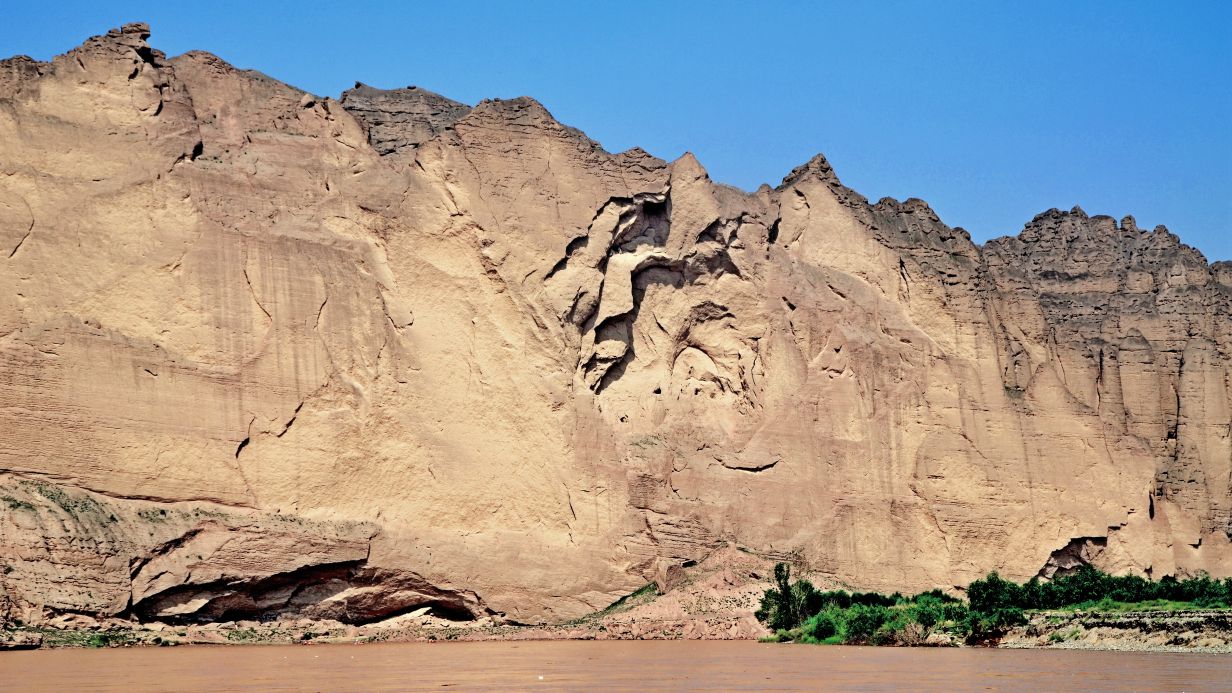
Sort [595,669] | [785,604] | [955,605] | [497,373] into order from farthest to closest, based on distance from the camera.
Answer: [497,373] → [955,605] → [785,604] → [595,669]

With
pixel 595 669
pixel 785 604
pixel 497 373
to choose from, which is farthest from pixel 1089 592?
pixel 595 669

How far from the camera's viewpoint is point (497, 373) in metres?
45.7

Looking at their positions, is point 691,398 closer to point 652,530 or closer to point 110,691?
point 652,530

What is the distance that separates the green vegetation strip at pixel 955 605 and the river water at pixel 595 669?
76.3 inches

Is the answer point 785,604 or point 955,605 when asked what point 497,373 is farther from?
point 955,605

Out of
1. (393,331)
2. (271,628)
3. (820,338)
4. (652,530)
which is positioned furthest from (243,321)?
(820,338)

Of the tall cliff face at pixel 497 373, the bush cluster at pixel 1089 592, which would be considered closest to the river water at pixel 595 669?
the tall cliff face at pixel 497 373

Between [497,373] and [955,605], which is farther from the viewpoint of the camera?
[497,373]

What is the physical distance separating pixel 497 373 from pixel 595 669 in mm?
15659

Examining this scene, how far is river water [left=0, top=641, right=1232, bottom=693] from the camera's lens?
88.6 ft

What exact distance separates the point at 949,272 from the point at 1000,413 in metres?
4.94

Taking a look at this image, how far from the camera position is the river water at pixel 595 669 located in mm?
27016

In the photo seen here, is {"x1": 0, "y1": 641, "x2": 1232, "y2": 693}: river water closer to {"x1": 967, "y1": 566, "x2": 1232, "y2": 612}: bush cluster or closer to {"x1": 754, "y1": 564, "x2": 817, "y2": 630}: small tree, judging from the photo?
{"x1": 754, "y1": 564, "x2": 817, "y2": 630}: small tree

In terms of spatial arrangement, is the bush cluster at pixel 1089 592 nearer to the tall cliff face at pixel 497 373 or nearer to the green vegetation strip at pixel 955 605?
the green vegetation strip at pixel 955 605
